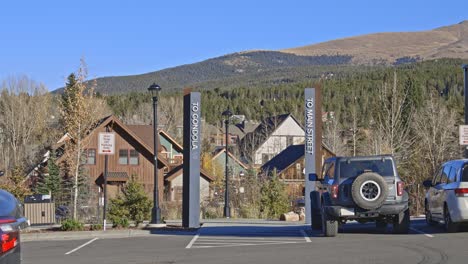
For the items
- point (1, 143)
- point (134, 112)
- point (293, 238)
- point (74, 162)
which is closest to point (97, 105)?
point (74, 162)

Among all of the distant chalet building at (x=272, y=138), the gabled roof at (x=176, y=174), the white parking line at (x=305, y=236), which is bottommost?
the white parking line at (x=305, y=236)

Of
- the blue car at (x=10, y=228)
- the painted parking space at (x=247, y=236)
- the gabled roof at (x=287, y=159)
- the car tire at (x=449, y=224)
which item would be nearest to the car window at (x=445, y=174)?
the car tire at (x=449, y=224)

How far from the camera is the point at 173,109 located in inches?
4193

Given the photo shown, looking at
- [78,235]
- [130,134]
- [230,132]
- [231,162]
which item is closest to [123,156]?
[130,134]

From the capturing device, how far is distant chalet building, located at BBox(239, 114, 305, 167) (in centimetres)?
9138

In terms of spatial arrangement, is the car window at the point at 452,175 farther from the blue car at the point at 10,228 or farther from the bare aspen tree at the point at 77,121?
the bare aspen tree at the point at 77,121

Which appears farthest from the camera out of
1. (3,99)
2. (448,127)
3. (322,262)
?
(3,99)

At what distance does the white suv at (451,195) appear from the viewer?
1780cm

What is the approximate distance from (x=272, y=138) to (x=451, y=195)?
7882 centimetres

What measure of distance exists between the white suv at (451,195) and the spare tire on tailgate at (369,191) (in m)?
1.63

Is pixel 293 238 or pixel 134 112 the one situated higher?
pixel 134 112

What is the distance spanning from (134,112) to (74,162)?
245 ft

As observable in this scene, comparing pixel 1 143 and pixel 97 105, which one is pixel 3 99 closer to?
pixel 1 143

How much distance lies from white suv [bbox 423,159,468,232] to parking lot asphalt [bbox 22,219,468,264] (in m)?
0.38
